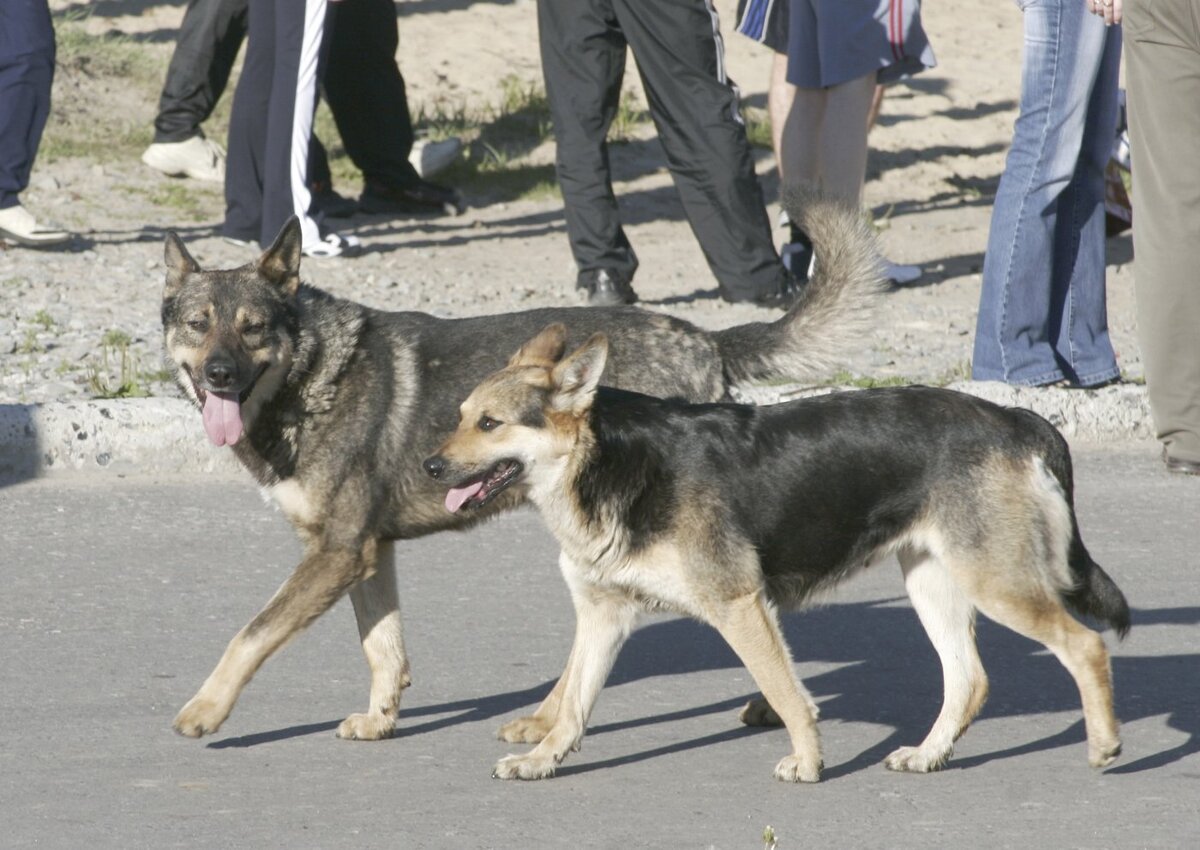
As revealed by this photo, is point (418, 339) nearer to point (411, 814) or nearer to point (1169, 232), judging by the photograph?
point (411, 814)

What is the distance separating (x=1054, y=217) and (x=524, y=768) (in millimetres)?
3885

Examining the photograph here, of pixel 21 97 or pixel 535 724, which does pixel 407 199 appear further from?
pixel 535 724

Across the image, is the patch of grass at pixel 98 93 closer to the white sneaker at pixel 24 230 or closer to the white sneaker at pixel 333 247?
the white sneaker at pixel 24 230

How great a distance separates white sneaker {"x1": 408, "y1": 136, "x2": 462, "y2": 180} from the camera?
1110 centimetres

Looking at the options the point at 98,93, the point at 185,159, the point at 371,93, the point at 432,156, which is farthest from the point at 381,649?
the point at 98,93

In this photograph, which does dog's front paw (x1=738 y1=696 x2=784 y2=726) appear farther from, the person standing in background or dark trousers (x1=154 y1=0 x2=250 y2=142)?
dark trousers (x1=154 y1=0 x2=250 y2=142)

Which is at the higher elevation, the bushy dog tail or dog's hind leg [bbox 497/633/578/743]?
the bushy dog tail

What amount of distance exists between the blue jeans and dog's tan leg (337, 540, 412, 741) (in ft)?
11.0

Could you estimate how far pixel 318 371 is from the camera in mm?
4543

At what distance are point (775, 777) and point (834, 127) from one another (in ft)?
16.9

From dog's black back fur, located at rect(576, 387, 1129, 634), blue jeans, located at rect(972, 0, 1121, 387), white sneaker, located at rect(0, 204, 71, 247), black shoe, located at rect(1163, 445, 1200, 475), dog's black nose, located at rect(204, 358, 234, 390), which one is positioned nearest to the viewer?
dog's black back fur, located at rect(576, 387, 1129, 634)

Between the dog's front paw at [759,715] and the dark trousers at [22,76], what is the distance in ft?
18.8

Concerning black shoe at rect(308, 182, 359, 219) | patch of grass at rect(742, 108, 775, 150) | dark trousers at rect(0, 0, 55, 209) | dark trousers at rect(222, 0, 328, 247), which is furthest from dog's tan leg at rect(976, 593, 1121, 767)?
patch of grass at rect(742, 108, 775, 150)

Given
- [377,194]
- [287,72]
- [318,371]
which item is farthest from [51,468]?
[377,194]
